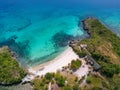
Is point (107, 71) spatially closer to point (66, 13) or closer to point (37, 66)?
point (37, 66)

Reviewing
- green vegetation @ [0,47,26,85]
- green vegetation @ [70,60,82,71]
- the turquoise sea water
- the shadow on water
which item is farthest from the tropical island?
the shadow on water

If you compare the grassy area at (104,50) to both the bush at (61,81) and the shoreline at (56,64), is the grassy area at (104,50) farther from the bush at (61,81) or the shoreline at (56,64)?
the bush at (61,81)

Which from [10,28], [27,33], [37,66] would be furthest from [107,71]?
[10,28]

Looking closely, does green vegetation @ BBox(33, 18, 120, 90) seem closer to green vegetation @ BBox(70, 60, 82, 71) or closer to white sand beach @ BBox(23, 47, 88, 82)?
green vegetation @ BBox(70, 60, 82, 71)

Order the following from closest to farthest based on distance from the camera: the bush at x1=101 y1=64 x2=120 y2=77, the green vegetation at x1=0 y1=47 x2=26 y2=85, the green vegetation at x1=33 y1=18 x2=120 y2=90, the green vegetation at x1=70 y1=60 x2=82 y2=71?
1. the green vegetation at x1=33 y1=18 x2=120 y2=90
2. the green vegetation at x1=0 y1=47 x2=26 y2=85
3. the bush at x1=101 y1=64 x2=120 y2=77
4. the green vegetation at x1=70 y1=60 x2=82 y2=71

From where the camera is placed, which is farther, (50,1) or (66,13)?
(50,1)

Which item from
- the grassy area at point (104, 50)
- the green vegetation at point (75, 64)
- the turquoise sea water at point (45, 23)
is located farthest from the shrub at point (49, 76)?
Answer: the grassy area at point (104, 50)
